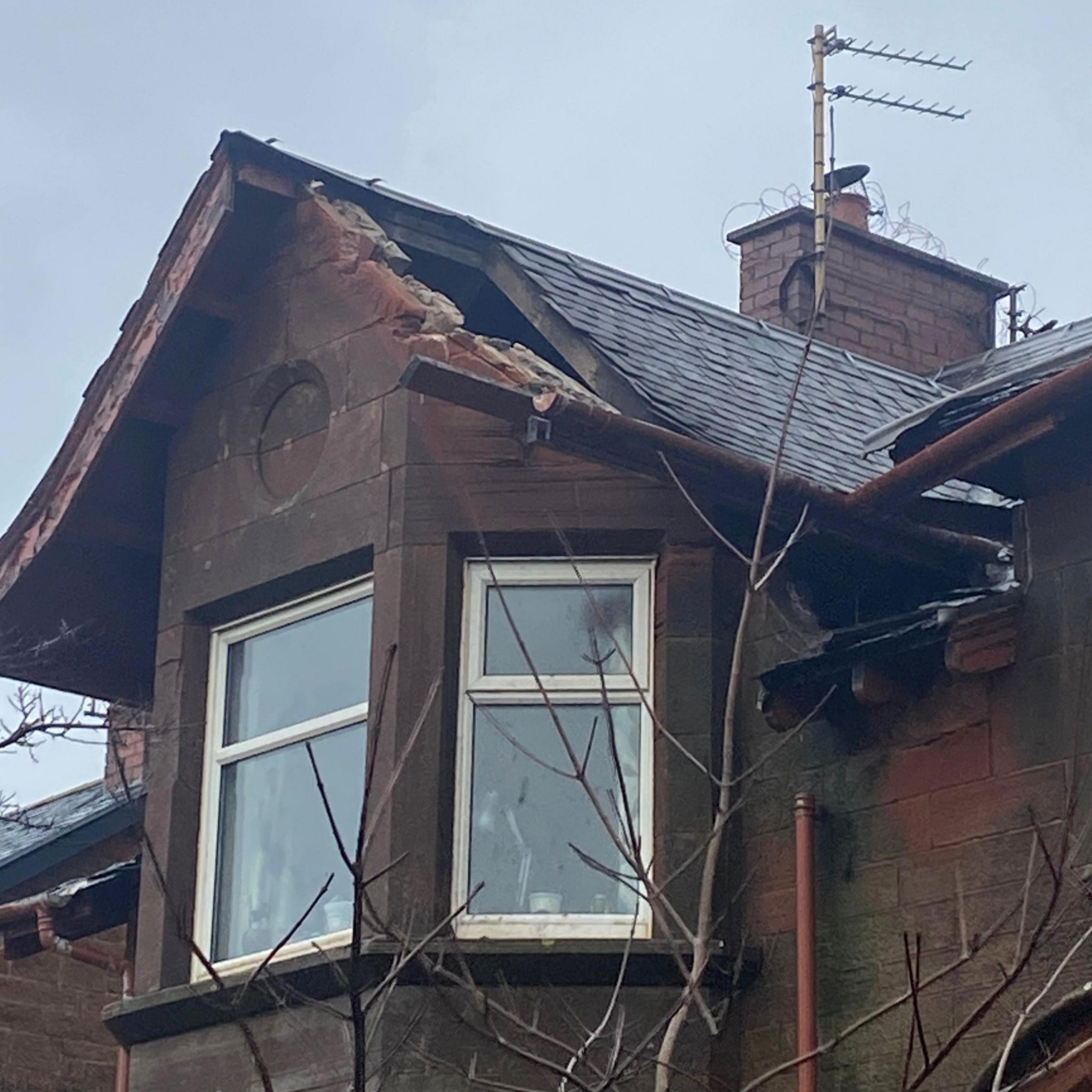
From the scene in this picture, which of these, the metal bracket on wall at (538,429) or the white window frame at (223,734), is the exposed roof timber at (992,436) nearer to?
the metal bracket on wall at (538,429)

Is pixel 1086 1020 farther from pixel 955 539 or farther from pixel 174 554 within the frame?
pixel 174 554

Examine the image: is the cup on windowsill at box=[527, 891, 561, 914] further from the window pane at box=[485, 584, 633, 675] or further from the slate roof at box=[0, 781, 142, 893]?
the slate roof at box=[0, 781, 142, 893]

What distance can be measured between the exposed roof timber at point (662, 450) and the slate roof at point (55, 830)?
6.33 m

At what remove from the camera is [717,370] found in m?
10.9

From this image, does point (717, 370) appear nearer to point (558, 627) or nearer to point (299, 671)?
point (558, 627)

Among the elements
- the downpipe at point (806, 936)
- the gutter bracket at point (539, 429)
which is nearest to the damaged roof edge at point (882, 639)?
the downpipe at point (806, 936)

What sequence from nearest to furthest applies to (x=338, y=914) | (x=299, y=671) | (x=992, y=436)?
(x=992, y=436)
(x=338, y=914)
(x=299, y=671)

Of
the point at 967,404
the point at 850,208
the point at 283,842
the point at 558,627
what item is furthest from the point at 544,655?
the point at 850,208

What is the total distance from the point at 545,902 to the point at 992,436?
2.50m

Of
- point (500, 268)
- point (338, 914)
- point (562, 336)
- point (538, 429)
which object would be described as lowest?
point (338, 914)

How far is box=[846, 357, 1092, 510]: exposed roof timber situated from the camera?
802cm

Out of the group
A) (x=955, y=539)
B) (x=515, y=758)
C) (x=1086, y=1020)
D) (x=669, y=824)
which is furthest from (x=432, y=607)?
(x=1086, y=1020)

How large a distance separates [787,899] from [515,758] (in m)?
1.24

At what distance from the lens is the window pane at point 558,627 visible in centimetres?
959
